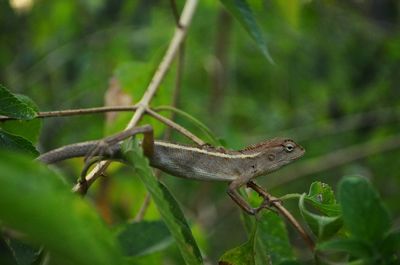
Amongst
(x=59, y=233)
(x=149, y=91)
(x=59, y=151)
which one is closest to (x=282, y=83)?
(x=149, y=91)

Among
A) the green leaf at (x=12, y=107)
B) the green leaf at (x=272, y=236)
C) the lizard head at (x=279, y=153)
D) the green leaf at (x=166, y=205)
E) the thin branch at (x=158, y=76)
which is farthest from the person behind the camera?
the lizard head at (x=279, y=153)

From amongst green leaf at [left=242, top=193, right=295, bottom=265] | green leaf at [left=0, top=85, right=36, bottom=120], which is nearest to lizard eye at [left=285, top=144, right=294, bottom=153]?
green leaf at [left=242, top=193, right=295, bottom=265]

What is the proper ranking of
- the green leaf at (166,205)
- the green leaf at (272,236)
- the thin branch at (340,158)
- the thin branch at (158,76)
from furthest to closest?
1. the thin branch at (340,158)
2. the green leaf at (272,236)
3. the thin branch at (158,76)
4. the green leaf at (166,205)

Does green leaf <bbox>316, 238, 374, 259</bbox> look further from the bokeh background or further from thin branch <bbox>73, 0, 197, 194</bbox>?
the bokeh background

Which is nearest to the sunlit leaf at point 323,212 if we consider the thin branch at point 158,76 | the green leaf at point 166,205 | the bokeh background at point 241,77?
the green leaf at point 166,205

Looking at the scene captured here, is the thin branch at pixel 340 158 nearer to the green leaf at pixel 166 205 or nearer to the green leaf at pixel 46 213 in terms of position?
the green leaf at pixel 166 205

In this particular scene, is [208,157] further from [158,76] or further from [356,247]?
[356,247]

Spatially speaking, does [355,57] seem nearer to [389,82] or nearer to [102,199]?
[389,82]
